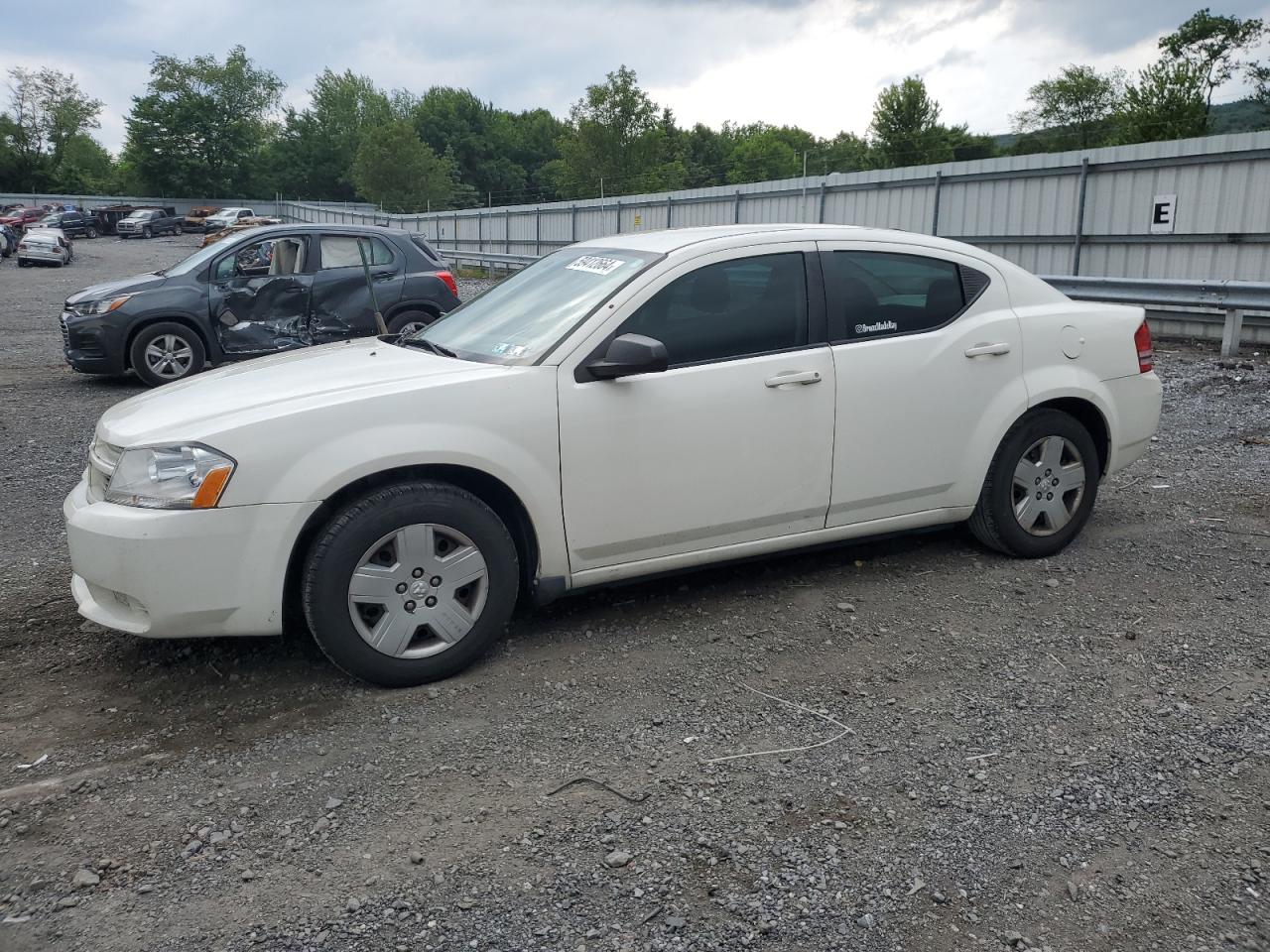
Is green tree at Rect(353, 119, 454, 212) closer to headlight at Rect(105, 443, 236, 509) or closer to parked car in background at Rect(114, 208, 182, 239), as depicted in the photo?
parked car in background at Rect(114, 208, 182, 239)

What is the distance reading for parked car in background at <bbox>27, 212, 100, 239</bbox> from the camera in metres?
56.9

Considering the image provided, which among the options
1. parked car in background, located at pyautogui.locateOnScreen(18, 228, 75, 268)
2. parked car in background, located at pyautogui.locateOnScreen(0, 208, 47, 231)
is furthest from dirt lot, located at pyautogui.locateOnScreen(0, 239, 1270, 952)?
parked car in background, located at pyautogui.locateOnScreen(0, 208, 47, 231)

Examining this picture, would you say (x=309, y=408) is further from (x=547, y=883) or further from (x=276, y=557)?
(x=547, y=883)

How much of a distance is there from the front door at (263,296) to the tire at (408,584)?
7599mm

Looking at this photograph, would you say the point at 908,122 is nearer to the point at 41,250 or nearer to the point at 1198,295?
the point at 41,250

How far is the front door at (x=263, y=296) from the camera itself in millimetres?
11062

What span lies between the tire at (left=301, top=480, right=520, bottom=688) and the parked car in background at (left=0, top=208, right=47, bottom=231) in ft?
201

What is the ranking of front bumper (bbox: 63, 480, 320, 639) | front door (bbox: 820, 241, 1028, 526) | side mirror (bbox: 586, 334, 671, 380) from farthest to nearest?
front door (bbox: 820, 241, 1028, 526) → side mirror (bbox: 586, 334, 671, 380) → front bumper (bbox: 63, 480, 320, 639)

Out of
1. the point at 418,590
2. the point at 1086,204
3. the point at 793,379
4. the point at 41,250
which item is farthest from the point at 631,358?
the point at 41,250

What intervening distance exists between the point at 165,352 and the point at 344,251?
213 cm

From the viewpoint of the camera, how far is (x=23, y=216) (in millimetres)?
59094

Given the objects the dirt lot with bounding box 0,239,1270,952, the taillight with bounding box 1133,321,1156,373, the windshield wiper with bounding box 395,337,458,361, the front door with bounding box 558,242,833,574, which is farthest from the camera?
the taillight with bounding box 1133,321,1156,373

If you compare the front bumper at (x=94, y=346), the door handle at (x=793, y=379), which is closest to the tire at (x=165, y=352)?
the front bumper at (x=94, y=346)

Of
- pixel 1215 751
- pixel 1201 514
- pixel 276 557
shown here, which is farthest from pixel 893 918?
pixel 1201 514
